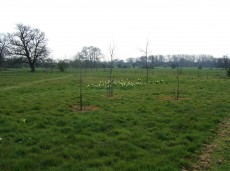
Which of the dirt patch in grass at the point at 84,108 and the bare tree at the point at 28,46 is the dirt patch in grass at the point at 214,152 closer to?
the dirt patch in grass at the point at 84,108

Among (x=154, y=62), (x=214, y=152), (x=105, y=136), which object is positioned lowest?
(x=214, y=152)

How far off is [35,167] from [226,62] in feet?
274

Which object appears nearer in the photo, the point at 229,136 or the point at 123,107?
the point at 229,136

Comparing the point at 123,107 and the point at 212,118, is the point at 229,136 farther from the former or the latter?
the point at 123,107

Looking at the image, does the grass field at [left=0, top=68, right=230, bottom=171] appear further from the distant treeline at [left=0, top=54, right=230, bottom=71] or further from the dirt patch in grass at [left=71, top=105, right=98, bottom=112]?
the distant treeline at [left=0, top=54, right=230, bottom=71]

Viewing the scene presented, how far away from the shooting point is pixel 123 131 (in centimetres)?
772

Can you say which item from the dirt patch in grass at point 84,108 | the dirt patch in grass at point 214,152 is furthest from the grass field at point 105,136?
the dirt patch in grass at point 214,152

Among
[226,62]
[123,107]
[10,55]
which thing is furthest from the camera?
[226,62]

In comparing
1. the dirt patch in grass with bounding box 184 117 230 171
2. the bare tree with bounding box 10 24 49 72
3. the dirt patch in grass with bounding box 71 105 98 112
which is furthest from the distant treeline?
the dirt patch in grass with bounding box 184 117 230 171

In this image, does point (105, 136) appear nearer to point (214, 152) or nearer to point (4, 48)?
point (214, 152)

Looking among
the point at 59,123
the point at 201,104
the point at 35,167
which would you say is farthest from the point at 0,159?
the point at 201,104

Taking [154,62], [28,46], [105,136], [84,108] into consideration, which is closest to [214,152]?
[105,136]

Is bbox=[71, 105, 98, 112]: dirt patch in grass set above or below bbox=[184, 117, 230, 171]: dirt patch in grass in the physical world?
above

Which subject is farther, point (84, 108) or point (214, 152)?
point (84, 108)
